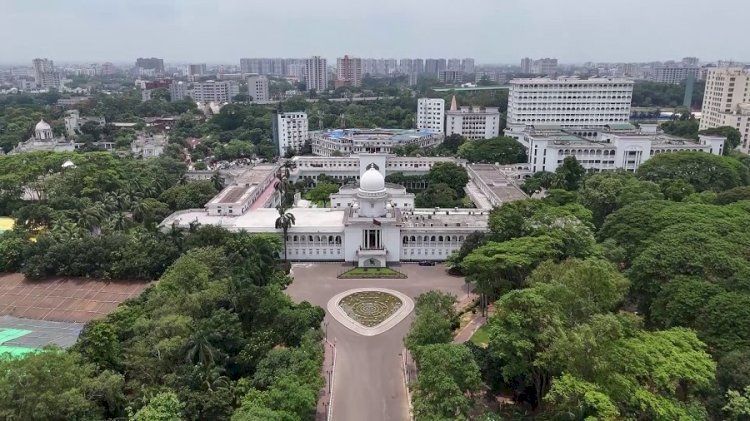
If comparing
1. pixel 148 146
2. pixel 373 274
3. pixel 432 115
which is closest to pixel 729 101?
pixel 432 115

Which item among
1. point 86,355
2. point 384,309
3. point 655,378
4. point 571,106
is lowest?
point 384,309

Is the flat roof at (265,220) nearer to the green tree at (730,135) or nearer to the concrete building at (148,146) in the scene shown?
the concrete building at (148,146)

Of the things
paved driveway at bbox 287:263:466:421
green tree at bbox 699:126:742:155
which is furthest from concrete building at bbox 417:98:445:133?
paved driveway at bbox 287:263:466:421

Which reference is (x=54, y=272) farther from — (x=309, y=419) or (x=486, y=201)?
(x=486, y=201)

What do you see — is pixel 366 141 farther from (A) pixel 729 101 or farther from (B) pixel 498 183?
(A) pixel 729 101

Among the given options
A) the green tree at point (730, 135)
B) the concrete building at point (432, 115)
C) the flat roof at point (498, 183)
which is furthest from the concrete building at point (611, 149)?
the concrete building at point (432, 115)

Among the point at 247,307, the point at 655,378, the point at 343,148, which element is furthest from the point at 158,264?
the point at 343,148
